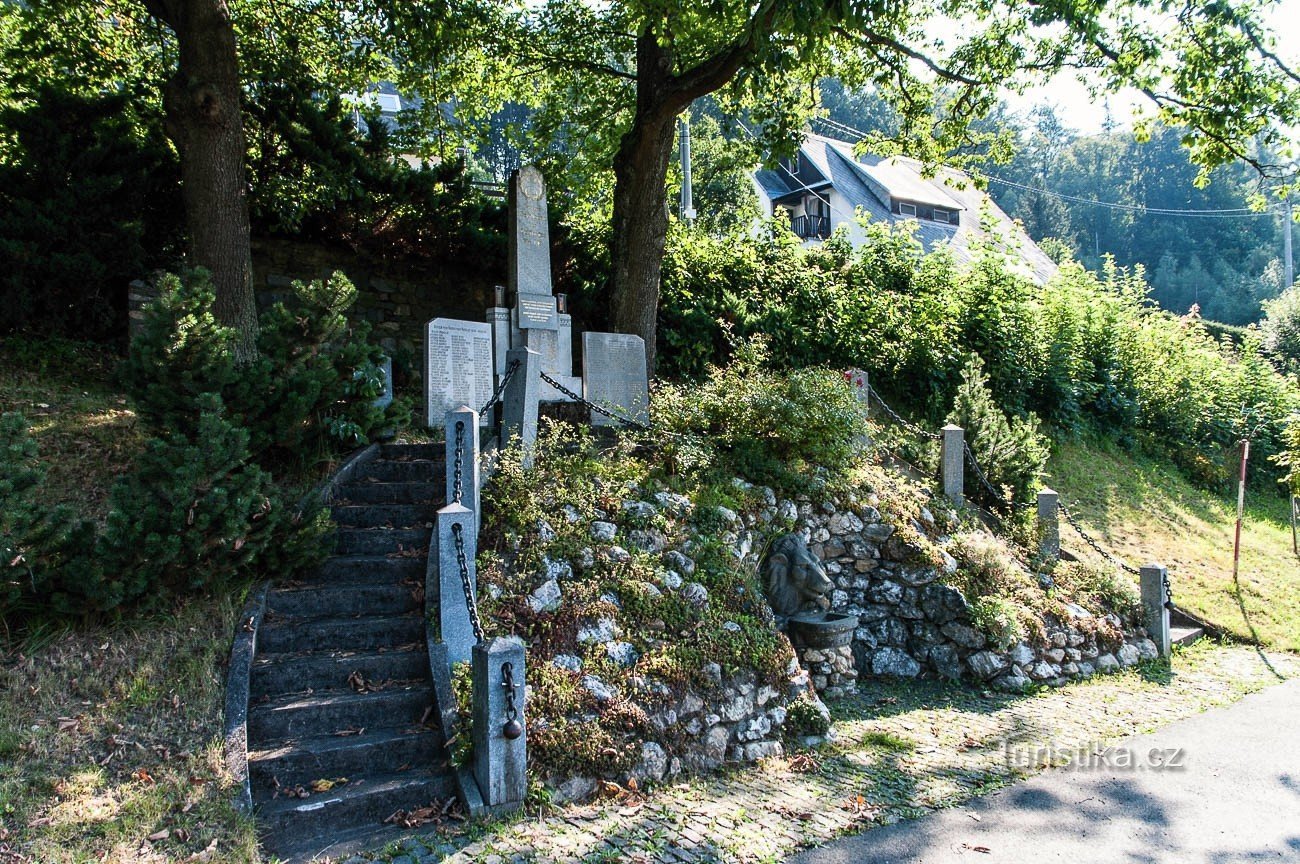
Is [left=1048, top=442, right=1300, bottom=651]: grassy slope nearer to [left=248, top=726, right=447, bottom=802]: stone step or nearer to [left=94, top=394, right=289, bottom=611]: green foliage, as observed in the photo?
[left=248, top=726, right=447, bottom=802]: stone step

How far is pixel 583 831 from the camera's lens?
4883 millimetres

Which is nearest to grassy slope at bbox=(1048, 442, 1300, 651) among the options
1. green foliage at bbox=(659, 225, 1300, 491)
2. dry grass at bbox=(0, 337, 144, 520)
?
green foliage at bbox=(659, 225, 1300, 491)

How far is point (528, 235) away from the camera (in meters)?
11.1

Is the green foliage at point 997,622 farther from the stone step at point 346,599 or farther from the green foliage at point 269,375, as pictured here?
the green foliage at point 269,375

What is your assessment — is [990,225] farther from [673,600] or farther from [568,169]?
[673,600]

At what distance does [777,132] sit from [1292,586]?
33.2ft

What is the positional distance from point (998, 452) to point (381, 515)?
26.5 feet

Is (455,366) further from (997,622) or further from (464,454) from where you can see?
(997,622)

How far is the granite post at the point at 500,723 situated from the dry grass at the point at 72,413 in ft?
12.8

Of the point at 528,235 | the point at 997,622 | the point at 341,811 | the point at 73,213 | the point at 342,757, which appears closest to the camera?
the point at 341,811

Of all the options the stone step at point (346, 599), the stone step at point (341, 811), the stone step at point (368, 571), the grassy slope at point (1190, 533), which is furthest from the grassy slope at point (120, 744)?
the grassy slope at point (1190, 533)

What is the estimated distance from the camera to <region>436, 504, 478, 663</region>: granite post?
585 centimetres

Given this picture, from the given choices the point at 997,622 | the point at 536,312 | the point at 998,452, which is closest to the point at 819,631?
the point at 997,622

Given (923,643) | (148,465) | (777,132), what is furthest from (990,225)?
(148,465)
